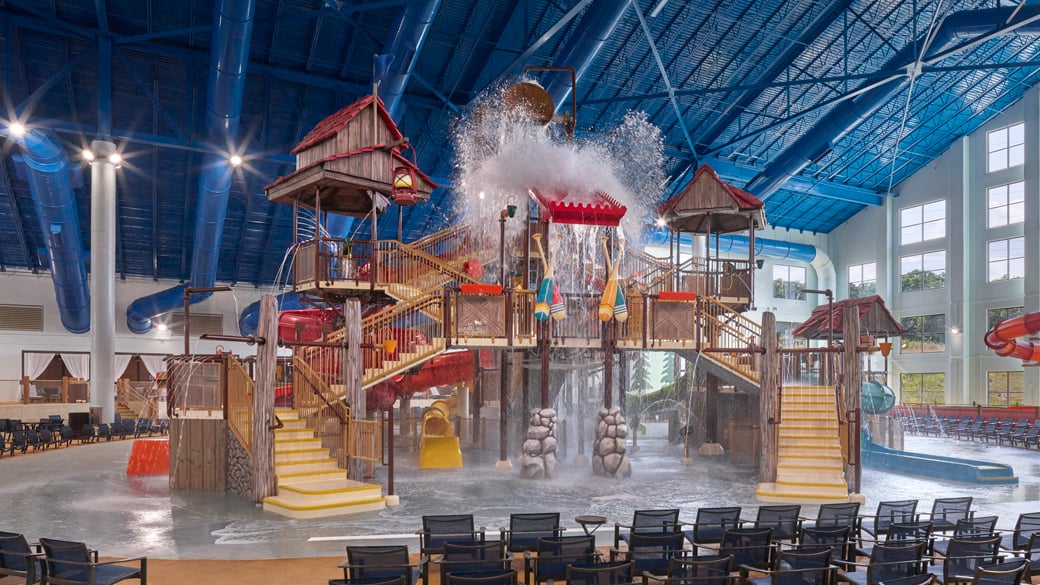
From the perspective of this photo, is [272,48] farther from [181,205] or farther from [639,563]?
[639,563]

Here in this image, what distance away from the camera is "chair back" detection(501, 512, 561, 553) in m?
8.94

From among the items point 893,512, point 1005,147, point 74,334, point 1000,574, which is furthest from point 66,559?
point 1005,147

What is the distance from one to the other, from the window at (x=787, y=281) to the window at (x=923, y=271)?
17.8ft

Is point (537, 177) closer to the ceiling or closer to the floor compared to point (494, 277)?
closer to the ceiling

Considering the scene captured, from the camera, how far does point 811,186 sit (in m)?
39.0

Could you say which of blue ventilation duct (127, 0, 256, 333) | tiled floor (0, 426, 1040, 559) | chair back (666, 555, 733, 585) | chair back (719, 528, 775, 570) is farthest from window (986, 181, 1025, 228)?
chair back (666, 555, 733, 585)

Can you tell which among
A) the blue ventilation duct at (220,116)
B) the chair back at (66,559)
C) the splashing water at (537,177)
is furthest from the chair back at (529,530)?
the blue ventilation duct at (220,116)

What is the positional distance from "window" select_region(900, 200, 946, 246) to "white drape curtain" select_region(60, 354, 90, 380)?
4050cm

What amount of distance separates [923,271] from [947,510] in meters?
34.8

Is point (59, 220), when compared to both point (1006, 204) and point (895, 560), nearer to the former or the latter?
point (895, 560)

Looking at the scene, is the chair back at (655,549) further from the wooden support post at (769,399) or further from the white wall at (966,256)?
the white wall at (966,256)

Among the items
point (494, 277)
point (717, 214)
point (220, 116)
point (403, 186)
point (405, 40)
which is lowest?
point (494, 277)

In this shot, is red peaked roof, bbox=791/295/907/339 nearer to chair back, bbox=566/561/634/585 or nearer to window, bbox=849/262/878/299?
window, bbox=849/262/878/299

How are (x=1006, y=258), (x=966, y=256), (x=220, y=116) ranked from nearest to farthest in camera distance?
(x=220, y=116)
(x=1006, y=258)
(x=966, y=256)
